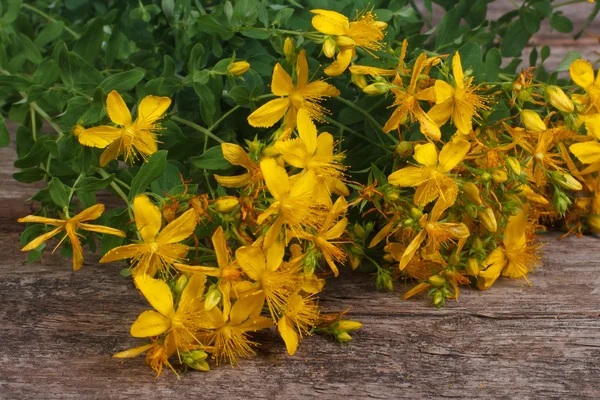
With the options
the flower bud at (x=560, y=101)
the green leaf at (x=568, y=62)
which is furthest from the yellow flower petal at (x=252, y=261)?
the green leaf at (x=568, y=62)

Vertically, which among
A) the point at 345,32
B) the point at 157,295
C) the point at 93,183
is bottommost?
the point at 157,295

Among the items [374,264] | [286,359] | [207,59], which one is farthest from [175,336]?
[207,59]

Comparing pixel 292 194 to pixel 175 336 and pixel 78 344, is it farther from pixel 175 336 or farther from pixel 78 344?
pixel 78 344

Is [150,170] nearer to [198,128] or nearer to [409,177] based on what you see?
[198,128]

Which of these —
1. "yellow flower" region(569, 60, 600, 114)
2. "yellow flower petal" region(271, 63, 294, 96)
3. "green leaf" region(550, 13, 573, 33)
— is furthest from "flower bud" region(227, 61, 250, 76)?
"green leaf" region(550, 13, 573, 33)

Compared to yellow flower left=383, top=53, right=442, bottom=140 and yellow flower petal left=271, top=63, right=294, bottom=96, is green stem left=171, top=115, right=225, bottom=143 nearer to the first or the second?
yellow flower petal left=271, top=63, right=294, bottom=96

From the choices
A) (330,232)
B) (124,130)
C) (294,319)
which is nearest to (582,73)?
(330,232)
